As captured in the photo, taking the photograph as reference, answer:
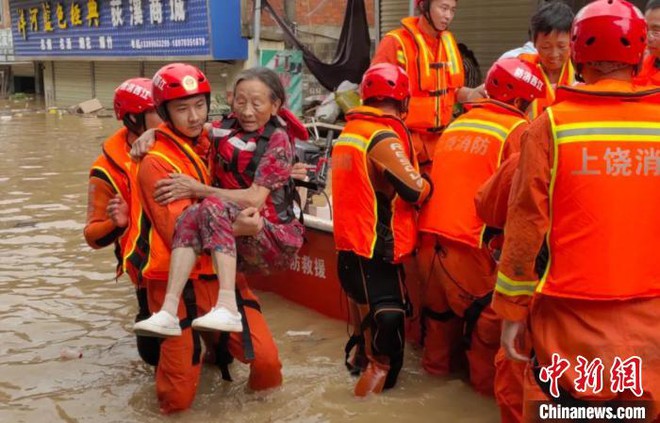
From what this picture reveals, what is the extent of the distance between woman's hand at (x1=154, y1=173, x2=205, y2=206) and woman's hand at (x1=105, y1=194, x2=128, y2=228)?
0.37 m

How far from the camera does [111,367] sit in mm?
4840

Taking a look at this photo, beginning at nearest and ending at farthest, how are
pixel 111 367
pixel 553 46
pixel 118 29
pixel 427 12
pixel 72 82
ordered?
pixel 553 46 < pixel 111 367 < pixel 427 12 < pixel 118 29 < pixel 72 82

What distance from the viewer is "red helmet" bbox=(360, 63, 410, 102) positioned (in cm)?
397

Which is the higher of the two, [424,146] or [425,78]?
[425,78]

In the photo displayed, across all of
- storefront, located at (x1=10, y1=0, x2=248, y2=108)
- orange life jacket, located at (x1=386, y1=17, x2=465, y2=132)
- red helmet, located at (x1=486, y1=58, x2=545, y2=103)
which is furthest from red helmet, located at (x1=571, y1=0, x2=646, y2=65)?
storefront, located at (x1=10, y1=0, x2=248, y2=108)

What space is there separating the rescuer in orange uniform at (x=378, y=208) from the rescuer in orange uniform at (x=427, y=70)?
913 mm

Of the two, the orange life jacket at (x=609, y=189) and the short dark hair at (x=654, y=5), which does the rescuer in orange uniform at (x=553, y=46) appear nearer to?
the short dark hair at (x=654, y=5)

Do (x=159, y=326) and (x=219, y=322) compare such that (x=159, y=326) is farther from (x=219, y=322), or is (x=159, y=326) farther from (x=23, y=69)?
(x=23, y=69)

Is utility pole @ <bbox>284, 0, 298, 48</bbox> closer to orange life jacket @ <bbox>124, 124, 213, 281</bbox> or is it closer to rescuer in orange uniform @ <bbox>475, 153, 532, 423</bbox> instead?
orange life jacket @ <bbox>124, 124, 213, 281</bbox>

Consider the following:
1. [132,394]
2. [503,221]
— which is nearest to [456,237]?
[503,221]

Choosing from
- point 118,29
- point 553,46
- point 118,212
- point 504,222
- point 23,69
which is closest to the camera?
point 504,222

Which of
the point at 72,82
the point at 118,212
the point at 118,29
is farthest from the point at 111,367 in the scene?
the point at 72,82

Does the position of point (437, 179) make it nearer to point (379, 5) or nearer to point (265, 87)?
point (265, 87)

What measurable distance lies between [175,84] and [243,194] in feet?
2.13
